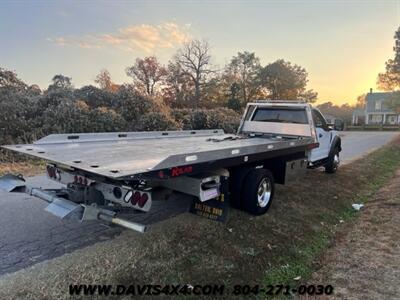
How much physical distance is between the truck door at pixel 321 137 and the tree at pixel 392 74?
1058 inches

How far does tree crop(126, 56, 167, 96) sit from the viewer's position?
47312mm

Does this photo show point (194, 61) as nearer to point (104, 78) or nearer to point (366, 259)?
point (104, 78)

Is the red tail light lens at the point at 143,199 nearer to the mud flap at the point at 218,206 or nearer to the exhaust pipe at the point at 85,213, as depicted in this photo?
the exhaust pipe at the point at 85,213

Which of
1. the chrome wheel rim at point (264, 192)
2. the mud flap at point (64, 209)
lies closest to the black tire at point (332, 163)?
the chrome wheel rim at point (264, 192)

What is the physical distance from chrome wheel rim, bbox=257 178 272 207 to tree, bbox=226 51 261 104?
134ft

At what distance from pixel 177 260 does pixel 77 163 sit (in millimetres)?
1678

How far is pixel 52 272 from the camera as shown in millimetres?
3732

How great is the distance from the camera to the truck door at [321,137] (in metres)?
8.52

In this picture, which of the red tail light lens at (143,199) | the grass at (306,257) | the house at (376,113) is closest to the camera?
the red tail light lens at (143,199)

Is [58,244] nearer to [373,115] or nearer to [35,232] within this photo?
[35,232]

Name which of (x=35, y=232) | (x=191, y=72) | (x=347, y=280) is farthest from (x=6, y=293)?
(x=191, y=72)

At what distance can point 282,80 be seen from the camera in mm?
47125

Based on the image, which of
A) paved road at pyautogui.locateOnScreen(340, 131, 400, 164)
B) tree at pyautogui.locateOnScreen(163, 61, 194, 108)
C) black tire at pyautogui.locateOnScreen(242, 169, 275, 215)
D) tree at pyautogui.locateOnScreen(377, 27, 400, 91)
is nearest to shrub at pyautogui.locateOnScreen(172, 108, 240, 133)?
paved road at pyautogui.locateOnScreen(340, 131, 400, 164)

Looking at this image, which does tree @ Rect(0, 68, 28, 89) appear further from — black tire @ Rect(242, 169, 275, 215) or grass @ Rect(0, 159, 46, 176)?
black tire @ Rect(242, 169, 275, 215)
